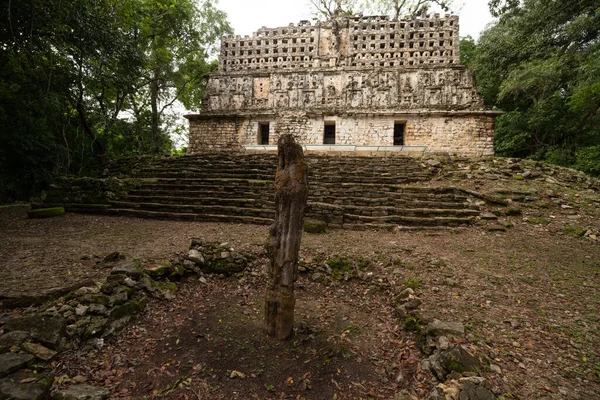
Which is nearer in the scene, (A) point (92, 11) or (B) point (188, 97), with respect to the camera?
(A) point (92, 11)

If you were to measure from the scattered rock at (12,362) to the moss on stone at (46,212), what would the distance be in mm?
7903

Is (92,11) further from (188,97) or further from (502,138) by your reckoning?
(502,138)

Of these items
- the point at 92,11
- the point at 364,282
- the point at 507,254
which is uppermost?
the point at 92,11

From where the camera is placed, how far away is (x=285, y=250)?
3293 millimetres

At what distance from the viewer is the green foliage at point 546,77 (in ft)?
22.4

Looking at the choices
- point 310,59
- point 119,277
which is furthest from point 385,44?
point 119,277

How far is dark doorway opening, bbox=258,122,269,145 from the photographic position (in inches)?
672

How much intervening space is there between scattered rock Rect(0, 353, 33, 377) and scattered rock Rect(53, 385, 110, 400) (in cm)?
41

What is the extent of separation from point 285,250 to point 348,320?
5.06 ft

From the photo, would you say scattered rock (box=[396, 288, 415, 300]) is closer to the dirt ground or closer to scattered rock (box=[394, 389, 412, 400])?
the dirt ground

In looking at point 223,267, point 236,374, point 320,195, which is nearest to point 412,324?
point 236,374

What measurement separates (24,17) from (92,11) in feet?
5.27

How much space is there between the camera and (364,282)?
190 inches

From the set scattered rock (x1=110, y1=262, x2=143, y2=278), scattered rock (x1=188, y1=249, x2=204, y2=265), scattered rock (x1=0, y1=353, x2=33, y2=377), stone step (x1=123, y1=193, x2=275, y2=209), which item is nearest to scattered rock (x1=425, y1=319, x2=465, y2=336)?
scattered rock (x1=188, y1=249, x2=204, y2=265)
